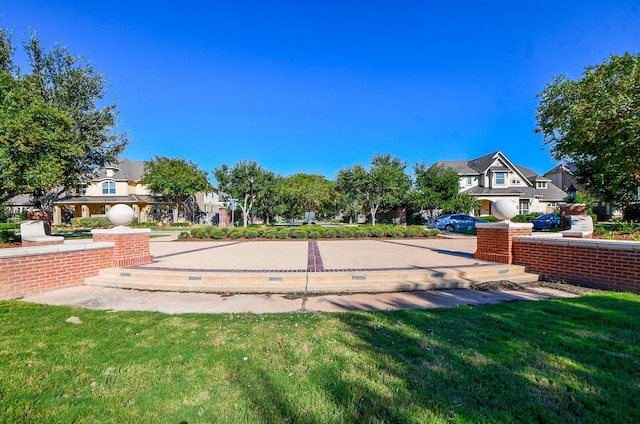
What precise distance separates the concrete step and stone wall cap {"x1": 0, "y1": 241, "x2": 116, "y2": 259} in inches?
28.1

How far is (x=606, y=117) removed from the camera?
11133mm

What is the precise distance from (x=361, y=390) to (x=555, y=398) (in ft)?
4.89

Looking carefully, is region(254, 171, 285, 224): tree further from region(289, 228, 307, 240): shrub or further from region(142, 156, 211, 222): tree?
region(289, 228, 307, 240): shrub

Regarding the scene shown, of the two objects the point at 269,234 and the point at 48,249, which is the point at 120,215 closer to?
the point at 48,249

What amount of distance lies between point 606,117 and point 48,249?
1818 centimetres

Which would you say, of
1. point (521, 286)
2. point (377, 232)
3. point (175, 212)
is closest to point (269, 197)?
point (175, 212)

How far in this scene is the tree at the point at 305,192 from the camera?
127 ft

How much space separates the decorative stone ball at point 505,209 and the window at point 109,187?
40139 mm

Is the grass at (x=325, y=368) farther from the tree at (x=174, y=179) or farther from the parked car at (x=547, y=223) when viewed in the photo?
the tree at (x=174, y=179)

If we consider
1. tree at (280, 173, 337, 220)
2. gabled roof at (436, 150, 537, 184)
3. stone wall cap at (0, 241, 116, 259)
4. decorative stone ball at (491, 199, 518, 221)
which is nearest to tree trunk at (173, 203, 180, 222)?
tree at (280, 173, 337, 220)

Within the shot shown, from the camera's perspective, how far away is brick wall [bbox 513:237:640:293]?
527cm

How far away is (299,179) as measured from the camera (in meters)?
44.3

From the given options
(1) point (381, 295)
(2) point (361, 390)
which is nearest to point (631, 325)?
(1) point (381, 295)

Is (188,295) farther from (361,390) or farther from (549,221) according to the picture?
(549,221)
